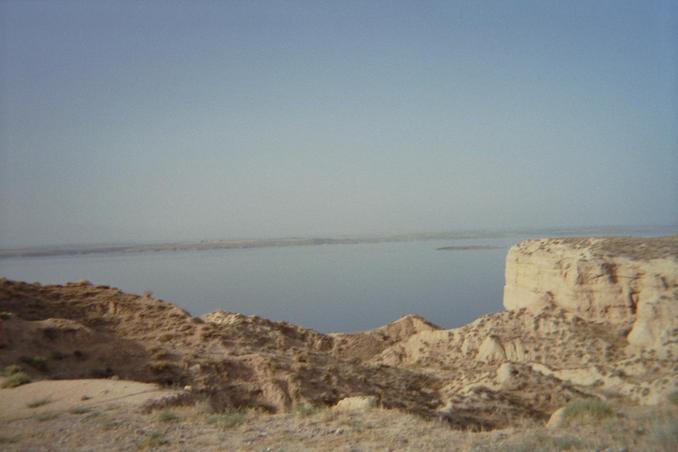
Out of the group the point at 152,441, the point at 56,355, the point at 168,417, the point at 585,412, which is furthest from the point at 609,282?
the point at 56,355

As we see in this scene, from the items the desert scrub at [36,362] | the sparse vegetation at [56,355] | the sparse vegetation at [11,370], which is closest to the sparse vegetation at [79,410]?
the sparse vegetation at [11,370]

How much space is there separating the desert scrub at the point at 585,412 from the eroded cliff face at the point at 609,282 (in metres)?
7.79

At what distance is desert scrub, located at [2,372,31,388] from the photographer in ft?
41.6

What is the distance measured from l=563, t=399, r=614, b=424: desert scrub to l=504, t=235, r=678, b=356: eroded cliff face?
779 cm

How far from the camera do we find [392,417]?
407 inches

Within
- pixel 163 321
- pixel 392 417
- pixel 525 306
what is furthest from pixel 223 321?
pixel 392 417

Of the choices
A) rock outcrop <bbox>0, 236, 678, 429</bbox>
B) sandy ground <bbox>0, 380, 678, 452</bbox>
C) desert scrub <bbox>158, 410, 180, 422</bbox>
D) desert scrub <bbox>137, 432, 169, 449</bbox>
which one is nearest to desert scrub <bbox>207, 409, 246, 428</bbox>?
sandy ground <bbox>0, 380, 678, 452</bbox>

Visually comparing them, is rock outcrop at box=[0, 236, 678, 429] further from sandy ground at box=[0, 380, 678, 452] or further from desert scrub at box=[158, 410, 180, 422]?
desert scrub at box=[158, 410, 180, 422]

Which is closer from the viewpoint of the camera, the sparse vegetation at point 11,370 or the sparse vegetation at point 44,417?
the sparse vegetation at point 44,417

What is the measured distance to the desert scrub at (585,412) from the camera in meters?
10.0

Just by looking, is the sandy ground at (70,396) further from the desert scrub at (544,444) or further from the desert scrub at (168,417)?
the desert scrub at (544,444)

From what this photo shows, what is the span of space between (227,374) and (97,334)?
4.56m

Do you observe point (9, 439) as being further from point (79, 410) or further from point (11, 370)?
point (11, 370)

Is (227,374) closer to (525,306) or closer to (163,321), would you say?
(163,321)
